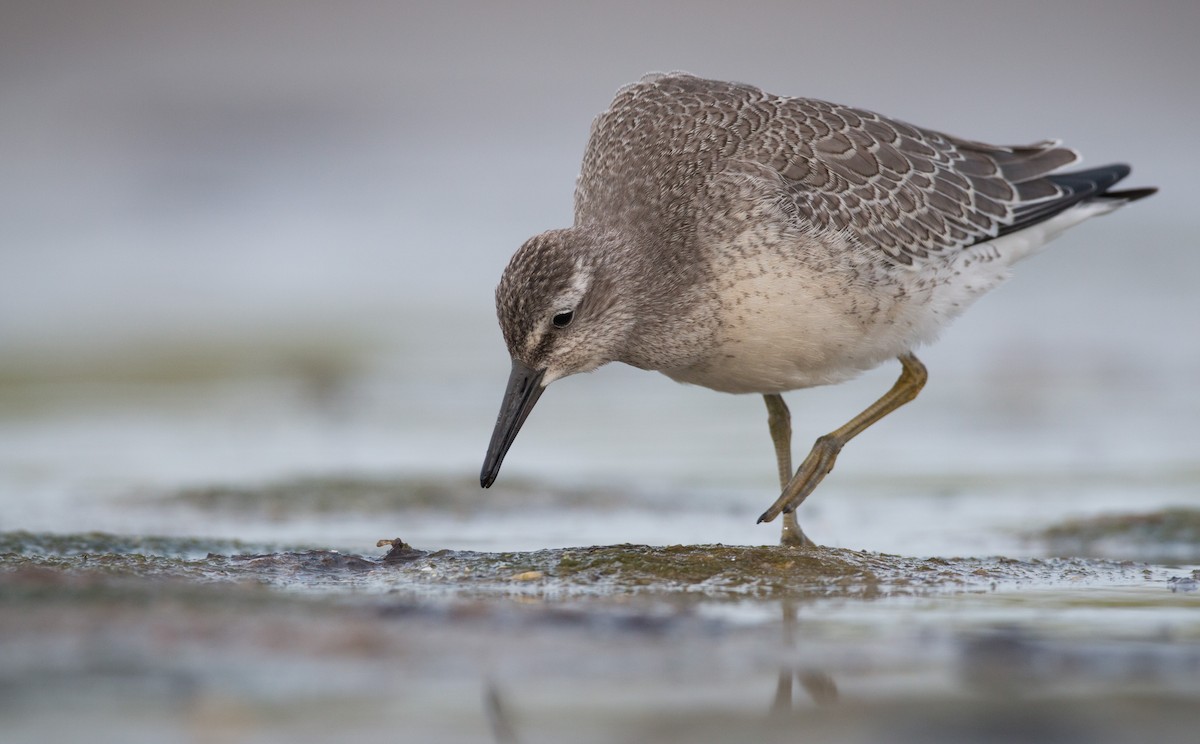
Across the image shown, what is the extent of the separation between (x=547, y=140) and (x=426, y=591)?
20324mm

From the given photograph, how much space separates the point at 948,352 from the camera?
15.3 metres

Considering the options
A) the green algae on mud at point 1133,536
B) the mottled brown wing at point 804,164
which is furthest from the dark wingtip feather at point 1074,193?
the green algae on mud at point 1133,536

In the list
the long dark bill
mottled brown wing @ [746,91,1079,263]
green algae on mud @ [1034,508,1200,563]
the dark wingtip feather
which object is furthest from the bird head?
the dark wingtip feather

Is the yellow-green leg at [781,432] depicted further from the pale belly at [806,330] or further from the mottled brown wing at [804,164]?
the mottled brown wing at [804,164]

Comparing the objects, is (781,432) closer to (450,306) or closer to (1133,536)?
(1133,536)

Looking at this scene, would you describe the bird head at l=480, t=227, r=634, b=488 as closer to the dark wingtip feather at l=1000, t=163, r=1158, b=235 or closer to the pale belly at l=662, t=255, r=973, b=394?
the pale belly at l=662, t=255, r=973, b=394

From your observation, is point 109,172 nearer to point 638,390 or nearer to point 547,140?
point 547,140

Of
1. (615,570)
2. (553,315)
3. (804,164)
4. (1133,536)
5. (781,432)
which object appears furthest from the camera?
(781,432)

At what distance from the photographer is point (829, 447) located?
8.20 m

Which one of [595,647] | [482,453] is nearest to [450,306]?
[482,453]

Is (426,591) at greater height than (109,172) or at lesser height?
lesser

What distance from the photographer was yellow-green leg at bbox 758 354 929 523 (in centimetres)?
804

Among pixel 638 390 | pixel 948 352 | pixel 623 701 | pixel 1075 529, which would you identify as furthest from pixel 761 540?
pixel 948 352

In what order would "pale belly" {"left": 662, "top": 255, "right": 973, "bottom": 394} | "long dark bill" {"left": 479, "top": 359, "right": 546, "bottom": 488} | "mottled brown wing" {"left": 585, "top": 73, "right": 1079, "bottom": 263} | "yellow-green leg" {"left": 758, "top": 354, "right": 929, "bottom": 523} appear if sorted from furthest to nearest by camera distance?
"yellow-green leg" {"left": 758, "top": 354, "right": 929, "bottom": 523}
"mottled brown wing" {"left": 585, "top": 73, "right": 1079, "bottom": 263}
"pale belly" {"left": 662, "top": 255, "right": 973, "bottom": 394}
"long dark bill" {"left": 479, "top": 359, "right": 546, "bottom": 488}
